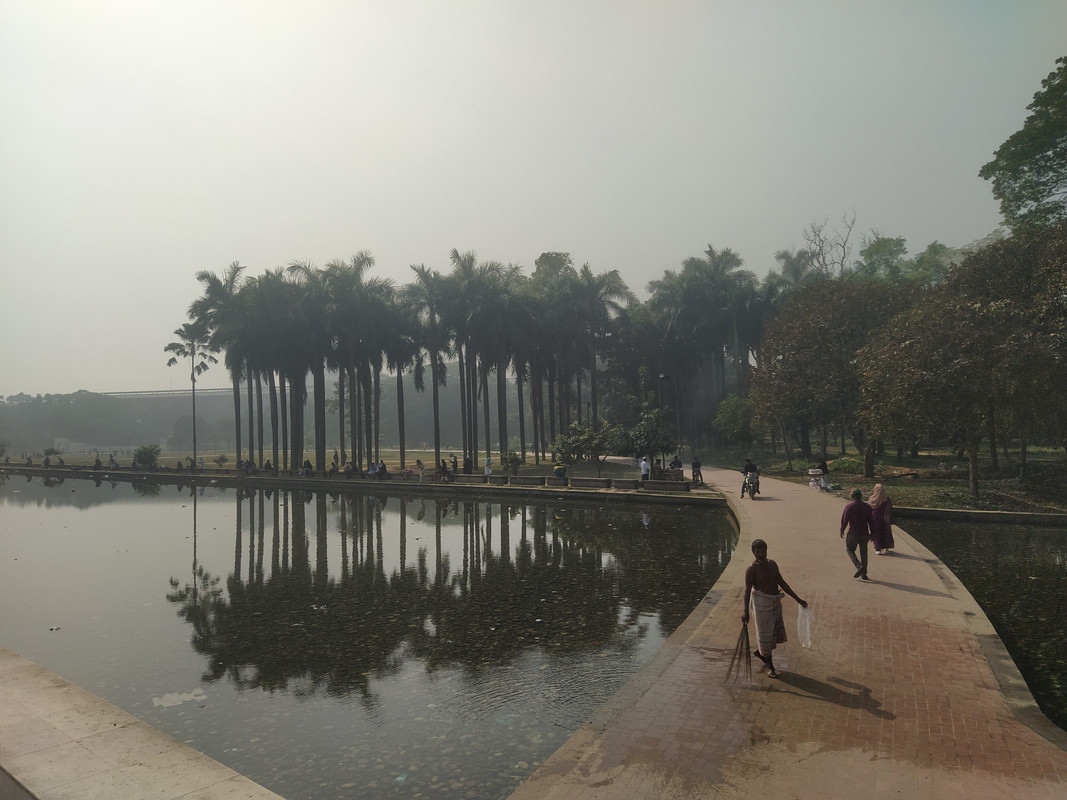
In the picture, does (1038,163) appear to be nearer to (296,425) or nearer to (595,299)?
(595,299)

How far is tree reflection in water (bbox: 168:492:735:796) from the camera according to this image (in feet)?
30.0

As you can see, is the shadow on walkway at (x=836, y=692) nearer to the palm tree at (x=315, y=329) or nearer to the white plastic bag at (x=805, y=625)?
the white plastic bag at (x=805, y=625)

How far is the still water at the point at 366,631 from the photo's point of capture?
6.86m

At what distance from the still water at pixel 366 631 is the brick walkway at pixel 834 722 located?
2.84 ft

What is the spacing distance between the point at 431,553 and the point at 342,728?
10664mm

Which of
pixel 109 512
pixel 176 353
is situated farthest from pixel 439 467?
pixel 176 353

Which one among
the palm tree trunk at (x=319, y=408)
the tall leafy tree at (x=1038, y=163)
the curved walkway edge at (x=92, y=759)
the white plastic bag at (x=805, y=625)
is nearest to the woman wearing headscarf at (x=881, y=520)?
the white plastic bag at (x=805, y=625)

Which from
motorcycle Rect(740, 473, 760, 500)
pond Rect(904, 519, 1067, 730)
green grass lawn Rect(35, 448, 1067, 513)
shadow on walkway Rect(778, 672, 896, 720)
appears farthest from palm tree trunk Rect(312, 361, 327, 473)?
shadow on walkway Rect(778, 672, 896, 720)

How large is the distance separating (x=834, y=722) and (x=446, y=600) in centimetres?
780

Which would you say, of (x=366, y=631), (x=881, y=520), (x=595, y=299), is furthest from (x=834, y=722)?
(x=595, y=299)

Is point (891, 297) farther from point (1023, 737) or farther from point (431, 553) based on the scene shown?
point (1023, 737)

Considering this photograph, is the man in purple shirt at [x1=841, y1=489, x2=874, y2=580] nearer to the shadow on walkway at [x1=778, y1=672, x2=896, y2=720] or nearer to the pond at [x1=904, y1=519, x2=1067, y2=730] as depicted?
the pond at [x1=904, y1=519, x2=1067, y2=730]

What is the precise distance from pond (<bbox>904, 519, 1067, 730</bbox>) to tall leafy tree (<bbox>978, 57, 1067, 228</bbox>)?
20894 mm

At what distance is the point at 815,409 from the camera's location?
36312 mm
